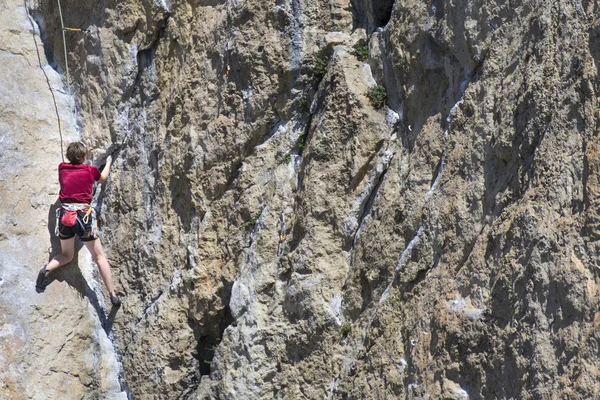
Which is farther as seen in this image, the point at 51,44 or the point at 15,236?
the point at 51,44

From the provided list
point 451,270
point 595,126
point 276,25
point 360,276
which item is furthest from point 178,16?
point 595,126

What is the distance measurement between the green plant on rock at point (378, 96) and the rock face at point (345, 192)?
0.10 ft

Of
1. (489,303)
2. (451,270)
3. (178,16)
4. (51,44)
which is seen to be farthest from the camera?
(51,44)

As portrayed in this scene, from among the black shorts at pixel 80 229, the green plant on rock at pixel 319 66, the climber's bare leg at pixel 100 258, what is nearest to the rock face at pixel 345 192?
the green plant on rock at pixel 319 66

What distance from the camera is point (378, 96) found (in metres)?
7.04

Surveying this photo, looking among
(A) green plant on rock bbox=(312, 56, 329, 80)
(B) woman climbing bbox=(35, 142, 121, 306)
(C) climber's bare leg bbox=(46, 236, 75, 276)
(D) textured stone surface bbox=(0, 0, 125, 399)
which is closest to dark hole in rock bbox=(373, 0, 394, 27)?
(A) green plant on rock bbox=(312, 56, 329, 80)

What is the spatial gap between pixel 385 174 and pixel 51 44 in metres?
5.18

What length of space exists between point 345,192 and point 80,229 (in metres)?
3.02

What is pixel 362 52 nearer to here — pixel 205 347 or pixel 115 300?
pixel 205 347

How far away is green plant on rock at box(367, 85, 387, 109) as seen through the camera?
23.1 ft

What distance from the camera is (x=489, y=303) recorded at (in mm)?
5574

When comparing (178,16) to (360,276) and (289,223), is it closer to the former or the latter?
(289,223)

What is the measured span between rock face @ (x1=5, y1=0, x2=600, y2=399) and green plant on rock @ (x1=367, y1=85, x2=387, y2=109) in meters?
0.03

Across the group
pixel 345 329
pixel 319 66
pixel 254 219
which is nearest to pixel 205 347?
pixel 254 219
